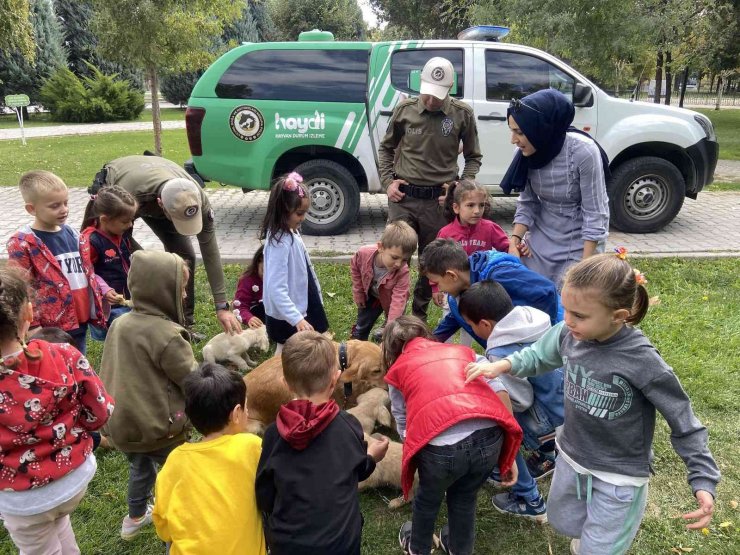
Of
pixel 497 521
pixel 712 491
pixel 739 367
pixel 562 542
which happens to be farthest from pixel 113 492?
Answer: pixel 739 367

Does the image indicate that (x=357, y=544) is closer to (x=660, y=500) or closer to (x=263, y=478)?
(x=263, y=478)

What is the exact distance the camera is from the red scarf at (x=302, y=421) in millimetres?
2016

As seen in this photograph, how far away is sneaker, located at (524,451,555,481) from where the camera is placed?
330cm

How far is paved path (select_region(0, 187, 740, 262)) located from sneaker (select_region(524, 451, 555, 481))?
379 cm

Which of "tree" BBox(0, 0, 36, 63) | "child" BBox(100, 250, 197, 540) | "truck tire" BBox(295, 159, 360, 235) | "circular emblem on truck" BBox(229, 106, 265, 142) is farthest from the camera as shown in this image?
"tree" BBox(0, 0, 36, 63)

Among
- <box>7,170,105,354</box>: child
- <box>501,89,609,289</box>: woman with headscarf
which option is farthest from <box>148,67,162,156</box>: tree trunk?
<box>501,89,609,289</box>: woman with headscarf

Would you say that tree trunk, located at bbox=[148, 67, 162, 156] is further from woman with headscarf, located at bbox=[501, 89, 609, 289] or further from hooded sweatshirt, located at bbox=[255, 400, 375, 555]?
hooded sweatshirt, located at bbox=[255, 400, 375, 555]

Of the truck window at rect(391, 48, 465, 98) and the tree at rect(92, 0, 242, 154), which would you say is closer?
the truck window at rect(391, 48, 465, 98)

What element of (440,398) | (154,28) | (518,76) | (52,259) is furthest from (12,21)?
(440,398)

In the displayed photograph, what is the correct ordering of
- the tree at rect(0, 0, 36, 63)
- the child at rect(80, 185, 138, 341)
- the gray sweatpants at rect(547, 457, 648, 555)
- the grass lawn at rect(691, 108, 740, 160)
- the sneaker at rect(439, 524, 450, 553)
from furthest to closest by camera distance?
1. the grass lawn at rect(691, 108, 740, 160)
2. the tree at rect(0, 0, 36, 63)
3. the child at rect(80, 185, 138, 341)
4. the sneaker at rect(439, 524, 450, 553)
5. the gray sweatpants at rect(547, 457, 648, 555)

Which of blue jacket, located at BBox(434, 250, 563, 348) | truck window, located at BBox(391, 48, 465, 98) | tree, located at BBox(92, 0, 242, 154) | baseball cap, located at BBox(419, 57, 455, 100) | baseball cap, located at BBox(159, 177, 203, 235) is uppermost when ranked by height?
tree, located at BBox(92, 0, 242, 154)

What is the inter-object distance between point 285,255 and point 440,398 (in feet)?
5.06

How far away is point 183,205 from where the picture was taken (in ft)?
11.9

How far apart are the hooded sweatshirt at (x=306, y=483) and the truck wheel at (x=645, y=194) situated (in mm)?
6602
